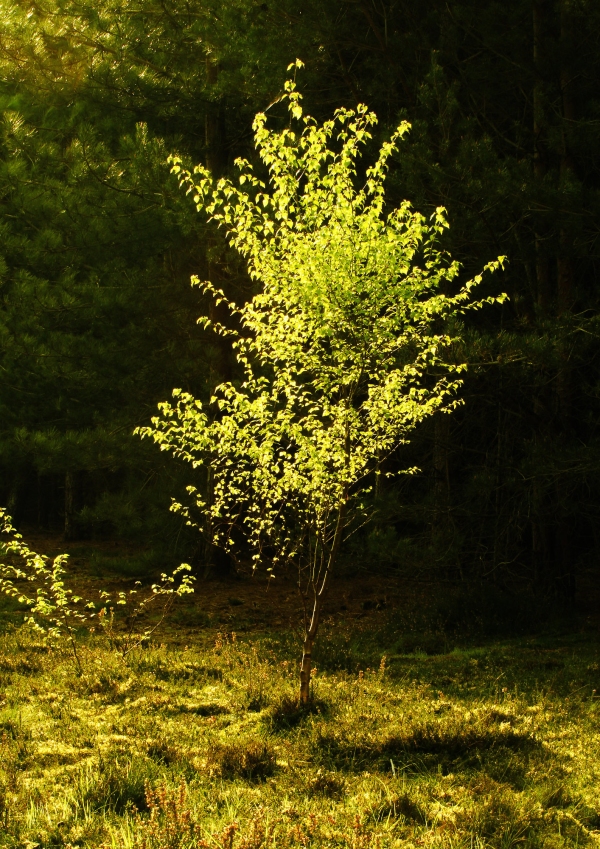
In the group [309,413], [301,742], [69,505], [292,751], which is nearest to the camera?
[292,751]

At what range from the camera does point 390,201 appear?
11.0 meters

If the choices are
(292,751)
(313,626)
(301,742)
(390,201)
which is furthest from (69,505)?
(292,751)

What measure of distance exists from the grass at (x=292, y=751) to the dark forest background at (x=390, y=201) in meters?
3.11

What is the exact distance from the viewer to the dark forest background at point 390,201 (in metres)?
9.48

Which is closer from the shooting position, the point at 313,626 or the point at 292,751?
the point at 292,751

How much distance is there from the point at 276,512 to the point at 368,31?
8295 mm

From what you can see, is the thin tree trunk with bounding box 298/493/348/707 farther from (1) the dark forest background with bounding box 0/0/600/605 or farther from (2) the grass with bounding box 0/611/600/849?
(1) the dark forest background with bounding box 0/0/600/605

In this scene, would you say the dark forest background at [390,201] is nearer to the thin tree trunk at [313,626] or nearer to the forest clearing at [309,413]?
the forest clearing at [309,413]

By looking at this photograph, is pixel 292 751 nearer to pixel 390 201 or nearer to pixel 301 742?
pixel 301 742

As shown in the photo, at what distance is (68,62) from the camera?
14.1 meters

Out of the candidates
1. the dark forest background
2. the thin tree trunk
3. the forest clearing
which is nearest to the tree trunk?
the forest clearing

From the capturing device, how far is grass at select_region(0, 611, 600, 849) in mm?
3895

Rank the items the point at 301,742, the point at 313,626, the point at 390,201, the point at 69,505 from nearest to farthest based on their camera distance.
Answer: the point at 301,742 < the point at 313,626 < the point at 390,201 < the point at 69,505

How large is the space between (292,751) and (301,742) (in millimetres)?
213
